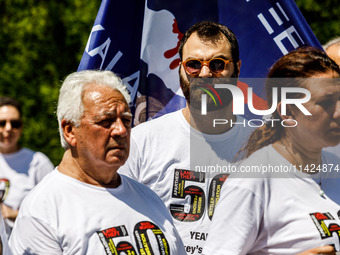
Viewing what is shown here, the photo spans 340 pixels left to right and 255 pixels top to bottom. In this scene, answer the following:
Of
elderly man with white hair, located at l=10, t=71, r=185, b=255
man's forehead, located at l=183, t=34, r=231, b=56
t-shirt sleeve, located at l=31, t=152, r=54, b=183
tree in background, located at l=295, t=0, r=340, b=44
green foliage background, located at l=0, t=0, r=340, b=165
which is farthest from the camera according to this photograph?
green foliage background, located at l=0, t=0, r=340, b=165

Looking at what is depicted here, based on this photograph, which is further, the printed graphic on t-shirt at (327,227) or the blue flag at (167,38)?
the blue flag at (167,38)

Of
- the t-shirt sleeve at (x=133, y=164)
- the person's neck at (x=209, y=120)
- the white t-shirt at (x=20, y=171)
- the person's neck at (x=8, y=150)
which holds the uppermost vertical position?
the person's neck at (x=209, y=120)

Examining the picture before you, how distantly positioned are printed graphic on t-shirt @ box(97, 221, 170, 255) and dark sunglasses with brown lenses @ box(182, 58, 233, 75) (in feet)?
3.63

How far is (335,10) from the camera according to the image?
27.8 feet

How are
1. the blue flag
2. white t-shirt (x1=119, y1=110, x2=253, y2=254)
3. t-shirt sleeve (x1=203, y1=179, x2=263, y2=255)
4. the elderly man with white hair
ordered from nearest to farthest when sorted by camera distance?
t-shirt sleeve (x1=203, y1=179, x2=263, y2=255)
the elderly man with white hair
white t-shirt (x1=119, y1=110, x2=253, y2=254)
the blue flag

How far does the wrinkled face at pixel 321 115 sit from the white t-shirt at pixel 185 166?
89cm

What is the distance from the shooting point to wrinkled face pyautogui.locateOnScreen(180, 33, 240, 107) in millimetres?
3544

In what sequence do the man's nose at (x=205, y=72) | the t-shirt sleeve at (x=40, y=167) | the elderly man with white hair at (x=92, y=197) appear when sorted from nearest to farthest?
the elderly man with white hair at (x=92, y=197) → the man's nose at (x=205, y=72) → the t-shirt sleeve at (x=40, y=167)

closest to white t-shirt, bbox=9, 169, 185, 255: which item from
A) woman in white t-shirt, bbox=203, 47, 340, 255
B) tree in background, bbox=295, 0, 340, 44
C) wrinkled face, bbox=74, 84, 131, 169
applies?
A: wrinkled face, bbox=74, 84, 131, 169

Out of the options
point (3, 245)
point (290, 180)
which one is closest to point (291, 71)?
point (290, 180)

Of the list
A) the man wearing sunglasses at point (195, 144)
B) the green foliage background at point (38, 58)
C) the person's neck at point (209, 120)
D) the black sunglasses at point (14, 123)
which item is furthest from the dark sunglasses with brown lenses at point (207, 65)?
the green foliage background at point (38, 58)

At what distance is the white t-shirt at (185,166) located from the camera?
3369mm

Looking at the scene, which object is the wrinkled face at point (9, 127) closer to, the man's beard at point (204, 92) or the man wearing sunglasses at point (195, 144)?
the man wearing sunglasses at point (195, 144)

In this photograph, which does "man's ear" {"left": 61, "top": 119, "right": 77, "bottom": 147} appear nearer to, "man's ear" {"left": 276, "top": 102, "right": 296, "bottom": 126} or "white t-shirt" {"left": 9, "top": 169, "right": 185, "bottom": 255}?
"white t-shirt" {"left": 9, "top": 169, "right": 185, "bottom": 255}
